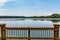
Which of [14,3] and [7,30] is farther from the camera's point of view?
[14,3]

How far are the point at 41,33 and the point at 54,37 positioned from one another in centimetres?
43

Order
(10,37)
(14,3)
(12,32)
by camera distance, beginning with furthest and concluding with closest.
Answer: (14,3), (12,32), (10,37)

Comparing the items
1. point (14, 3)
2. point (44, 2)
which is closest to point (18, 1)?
point (14, 3)

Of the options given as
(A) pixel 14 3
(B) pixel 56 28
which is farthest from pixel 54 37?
(A) pixel 14 3

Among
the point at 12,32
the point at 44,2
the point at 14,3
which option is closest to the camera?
the point at 12,32

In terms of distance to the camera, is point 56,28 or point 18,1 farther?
point 18,1

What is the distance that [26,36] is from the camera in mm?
4270

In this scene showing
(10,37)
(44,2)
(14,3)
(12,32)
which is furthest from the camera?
(14,3)

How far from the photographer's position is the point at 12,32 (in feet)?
14.6

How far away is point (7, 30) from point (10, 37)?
0.24m

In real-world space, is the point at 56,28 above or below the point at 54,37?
above

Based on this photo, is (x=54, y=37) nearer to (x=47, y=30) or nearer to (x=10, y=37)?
(x=47, y=30)

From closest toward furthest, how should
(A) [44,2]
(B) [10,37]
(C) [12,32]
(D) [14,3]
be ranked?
1. (B) [10,37]
2. (C) [12,32]
3. (A) [44,2]
4. (D) [14,3]

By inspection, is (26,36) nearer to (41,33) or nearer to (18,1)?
(41,33)
